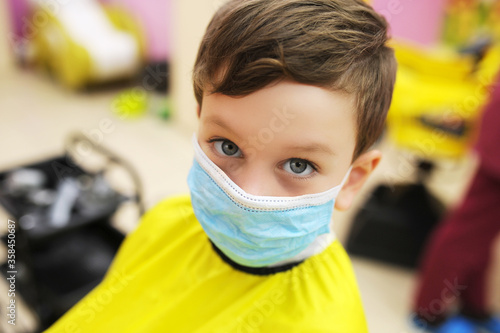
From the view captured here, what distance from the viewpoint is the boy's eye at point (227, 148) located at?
2.33ft

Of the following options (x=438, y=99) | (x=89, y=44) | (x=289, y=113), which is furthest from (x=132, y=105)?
(x=289, y=113)

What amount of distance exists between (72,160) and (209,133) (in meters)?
1.69

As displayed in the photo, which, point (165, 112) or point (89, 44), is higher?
point (89, 44)

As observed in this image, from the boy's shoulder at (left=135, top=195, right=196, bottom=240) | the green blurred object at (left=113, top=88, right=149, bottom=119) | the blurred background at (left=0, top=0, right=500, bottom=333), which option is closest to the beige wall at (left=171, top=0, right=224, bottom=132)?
the blurred background at (left=0, top=0, right=500, bottom=333)

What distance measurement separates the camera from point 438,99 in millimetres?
2736

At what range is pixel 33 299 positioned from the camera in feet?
5.88

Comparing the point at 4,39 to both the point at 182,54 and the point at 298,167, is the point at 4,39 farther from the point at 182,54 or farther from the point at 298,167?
the point at 298,167

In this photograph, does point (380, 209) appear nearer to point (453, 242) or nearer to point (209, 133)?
point (453, 242)

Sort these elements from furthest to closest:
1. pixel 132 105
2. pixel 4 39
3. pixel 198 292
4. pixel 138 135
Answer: pixel 4 39, pixel 132 105, pixel 138 135, pixel 198 292

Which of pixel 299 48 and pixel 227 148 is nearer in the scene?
pixel 299 48

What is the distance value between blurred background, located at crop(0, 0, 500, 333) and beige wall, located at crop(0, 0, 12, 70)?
0.05ft

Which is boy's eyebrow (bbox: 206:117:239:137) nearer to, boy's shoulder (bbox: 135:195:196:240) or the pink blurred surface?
boy's shoulder (bbox: 135:195:196:240)

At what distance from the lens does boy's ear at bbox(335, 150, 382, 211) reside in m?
0.79

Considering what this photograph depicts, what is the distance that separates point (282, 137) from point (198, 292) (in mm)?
413
